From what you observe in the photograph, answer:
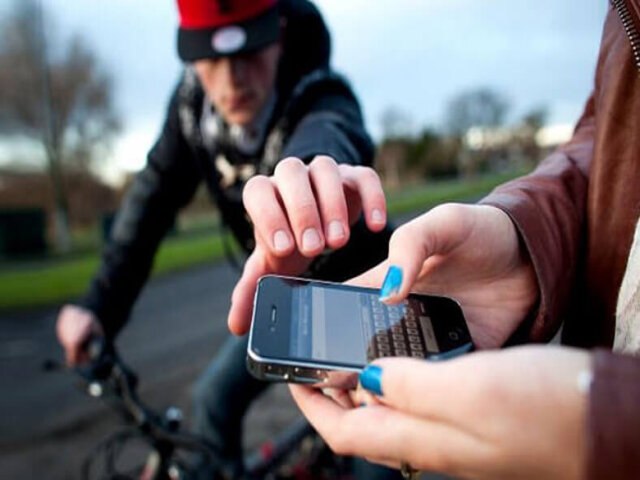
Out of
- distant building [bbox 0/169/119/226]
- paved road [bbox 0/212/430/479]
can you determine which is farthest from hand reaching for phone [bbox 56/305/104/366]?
distant building [bbox 0/169/119/226]

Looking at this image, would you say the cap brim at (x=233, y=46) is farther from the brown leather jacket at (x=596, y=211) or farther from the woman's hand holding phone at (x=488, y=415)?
the woman's hand holding phone at (x=488, y=415)

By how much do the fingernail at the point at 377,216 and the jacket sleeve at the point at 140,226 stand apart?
1250mm

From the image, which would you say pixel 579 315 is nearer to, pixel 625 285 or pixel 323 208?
pixel 625 285

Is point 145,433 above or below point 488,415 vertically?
Answer: below

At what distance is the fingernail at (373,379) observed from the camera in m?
0.64

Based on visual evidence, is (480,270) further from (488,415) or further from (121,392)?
(121,392)

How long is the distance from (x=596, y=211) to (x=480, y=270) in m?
0.27

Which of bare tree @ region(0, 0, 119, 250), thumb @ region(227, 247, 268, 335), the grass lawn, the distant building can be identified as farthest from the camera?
the distant building

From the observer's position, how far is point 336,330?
93 cm

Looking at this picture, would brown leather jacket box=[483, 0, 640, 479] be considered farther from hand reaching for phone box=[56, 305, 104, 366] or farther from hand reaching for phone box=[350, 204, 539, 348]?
hand reaching for phone box=[56, 305, 104, 366]

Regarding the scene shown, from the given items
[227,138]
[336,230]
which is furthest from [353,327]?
[227,138]

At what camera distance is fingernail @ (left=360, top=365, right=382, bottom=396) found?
640 mm

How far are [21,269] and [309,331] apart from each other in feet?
53.3

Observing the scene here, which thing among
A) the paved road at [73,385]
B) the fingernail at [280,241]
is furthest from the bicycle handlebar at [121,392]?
the paved road at [73,385]
